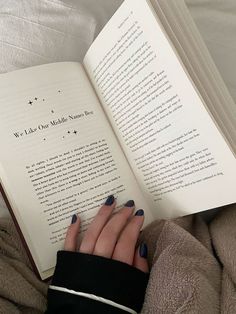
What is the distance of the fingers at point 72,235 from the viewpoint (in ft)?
2.01

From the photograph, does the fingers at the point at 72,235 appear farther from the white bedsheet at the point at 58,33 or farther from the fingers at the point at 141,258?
the white bedsheet at the point at 58,33

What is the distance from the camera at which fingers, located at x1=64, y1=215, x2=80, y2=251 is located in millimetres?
614

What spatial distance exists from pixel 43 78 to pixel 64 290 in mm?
314

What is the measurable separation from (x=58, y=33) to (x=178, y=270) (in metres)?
0.45

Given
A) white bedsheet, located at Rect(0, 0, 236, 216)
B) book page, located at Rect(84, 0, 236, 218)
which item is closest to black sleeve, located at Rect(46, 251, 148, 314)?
book page, located at Rect(84, 0, 236, 218)

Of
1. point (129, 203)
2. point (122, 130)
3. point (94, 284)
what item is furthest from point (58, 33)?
point (94, 284)

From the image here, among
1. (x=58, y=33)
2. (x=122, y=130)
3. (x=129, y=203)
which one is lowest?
(x=129, y=203)

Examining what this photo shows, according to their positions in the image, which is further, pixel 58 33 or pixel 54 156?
pixel 58 33

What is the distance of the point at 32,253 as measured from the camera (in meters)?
0.62

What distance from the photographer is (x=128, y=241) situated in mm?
615

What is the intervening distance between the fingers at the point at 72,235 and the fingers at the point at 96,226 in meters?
0.01

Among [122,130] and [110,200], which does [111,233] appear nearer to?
[110,200]

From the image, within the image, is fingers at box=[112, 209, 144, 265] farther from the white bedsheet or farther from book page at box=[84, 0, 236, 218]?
the white bedsheet

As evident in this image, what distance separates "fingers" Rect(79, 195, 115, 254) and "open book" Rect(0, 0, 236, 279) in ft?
0.04
